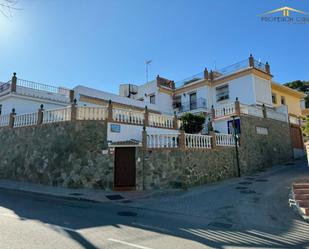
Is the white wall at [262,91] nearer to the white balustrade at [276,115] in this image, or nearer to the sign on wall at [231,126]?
the white balustrade at [276,115]

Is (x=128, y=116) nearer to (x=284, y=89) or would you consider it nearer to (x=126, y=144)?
(x=126, y=144)

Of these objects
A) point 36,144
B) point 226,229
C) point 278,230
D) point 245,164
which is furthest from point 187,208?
point 36,144

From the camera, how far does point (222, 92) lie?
23.4 metres

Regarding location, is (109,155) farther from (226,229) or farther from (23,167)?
(226,229)

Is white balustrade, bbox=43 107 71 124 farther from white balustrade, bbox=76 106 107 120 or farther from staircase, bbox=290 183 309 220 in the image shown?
staircase, bbox=290 183 309 220

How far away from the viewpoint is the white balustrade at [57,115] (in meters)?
12.9

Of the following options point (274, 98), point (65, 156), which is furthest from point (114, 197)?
point (274, 98)

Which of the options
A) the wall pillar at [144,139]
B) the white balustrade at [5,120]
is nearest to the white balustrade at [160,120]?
the wall pillar at [144,139]

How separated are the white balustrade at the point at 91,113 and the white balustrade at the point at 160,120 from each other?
3.12 m

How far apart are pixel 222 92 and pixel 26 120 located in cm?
1759

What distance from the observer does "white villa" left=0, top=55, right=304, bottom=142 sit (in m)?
17.3

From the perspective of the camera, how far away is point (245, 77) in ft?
69.6

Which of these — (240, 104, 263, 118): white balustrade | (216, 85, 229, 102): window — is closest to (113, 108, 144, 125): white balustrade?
(240, 104, 263, 118): white balustrade

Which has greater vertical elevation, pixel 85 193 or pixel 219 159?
pixel 219 159
